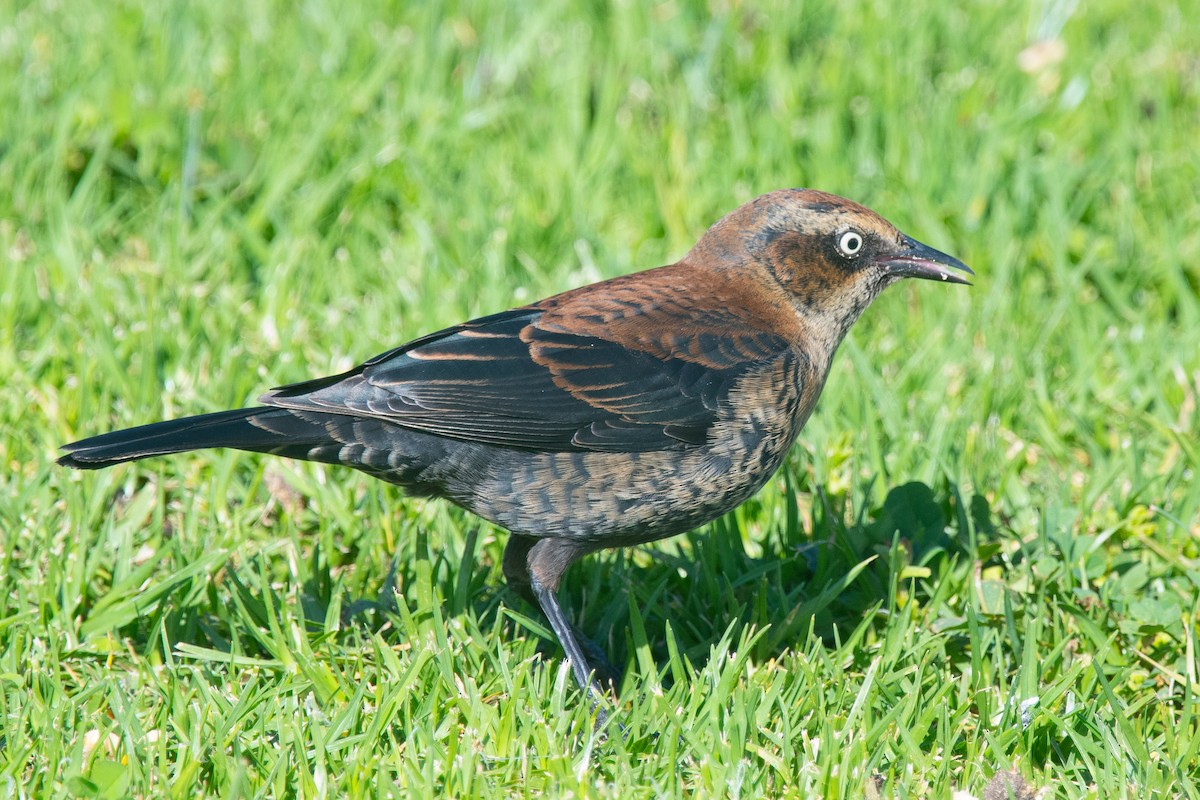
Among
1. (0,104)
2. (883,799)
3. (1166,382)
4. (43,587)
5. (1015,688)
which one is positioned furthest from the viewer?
(0,104)

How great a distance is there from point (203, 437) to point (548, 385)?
0.90 meters

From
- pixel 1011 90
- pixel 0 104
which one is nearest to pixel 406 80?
pixel 0 104

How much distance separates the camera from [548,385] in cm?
385

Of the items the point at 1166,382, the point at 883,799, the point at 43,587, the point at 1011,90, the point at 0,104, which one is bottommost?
the point at 883,799

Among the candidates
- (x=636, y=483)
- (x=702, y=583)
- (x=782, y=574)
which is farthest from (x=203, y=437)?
(x=782, y=574)

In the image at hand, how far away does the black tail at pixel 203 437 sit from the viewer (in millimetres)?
3564

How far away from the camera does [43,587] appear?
404 centimetres

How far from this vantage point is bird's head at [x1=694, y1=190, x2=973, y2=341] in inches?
164

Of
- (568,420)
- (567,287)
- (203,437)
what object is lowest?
(568,420)

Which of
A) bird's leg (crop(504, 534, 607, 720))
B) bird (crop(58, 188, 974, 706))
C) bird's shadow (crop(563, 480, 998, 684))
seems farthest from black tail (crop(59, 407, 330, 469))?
bird's shadow (crop(563, 480, 998, 684))

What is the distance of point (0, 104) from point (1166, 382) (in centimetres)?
508

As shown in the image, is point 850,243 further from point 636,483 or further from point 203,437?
point 203,437

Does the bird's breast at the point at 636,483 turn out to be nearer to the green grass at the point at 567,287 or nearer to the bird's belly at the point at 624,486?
the bird's belly at the point at 624,486

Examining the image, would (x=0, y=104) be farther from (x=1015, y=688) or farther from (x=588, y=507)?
(x=1015, y=688)
